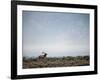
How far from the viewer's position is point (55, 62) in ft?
5.95

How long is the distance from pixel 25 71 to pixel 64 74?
0.39m

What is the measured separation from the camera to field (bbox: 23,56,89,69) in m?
1.74

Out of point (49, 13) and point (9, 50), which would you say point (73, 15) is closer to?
point (49, 13)

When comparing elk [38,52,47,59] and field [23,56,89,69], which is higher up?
elk [38,52,47,59]

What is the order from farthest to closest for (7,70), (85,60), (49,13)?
(85,60)
(49,13)
(7,70)

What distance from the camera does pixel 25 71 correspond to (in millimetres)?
1712

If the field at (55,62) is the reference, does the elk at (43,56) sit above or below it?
above

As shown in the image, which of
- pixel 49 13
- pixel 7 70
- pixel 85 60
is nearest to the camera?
pixel 7 70

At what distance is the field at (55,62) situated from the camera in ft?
5.71

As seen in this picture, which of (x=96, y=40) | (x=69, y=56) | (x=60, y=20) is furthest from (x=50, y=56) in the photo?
(x=96, y=40)

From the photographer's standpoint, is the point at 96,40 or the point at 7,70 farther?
the point at 96,40

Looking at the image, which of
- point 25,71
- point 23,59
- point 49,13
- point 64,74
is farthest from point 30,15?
point 64,74

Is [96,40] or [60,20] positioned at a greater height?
[60,20]

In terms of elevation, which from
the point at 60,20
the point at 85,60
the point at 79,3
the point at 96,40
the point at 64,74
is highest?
the point at 79,3
